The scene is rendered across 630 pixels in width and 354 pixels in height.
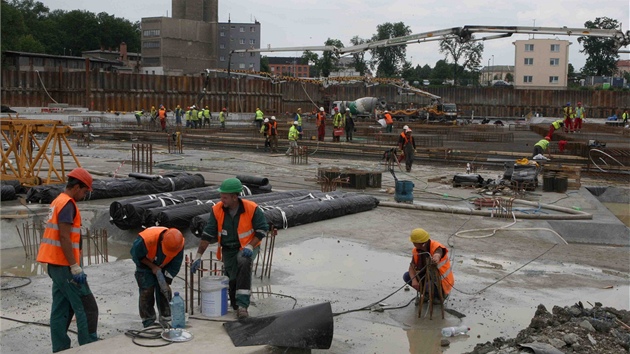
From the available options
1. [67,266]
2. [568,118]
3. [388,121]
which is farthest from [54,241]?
[568,118]

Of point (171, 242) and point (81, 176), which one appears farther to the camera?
point (171, 242)

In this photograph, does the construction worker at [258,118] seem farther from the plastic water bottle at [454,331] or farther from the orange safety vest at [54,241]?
the orange safety vest at [54,241]

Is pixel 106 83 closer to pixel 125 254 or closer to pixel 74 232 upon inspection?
pixel 125 254

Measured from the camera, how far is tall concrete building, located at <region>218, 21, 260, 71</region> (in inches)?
3915

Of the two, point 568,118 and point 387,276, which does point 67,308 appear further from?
point 568,118

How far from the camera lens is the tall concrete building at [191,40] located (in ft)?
287

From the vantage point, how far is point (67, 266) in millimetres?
5809

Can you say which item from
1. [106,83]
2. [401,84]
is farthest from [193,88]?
[401,84]

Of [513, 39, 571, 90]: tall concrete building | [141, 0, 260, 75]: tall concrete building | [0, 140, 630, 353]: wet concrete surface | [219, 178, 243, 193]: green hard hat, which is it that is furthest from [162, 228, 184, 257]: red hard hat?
[513, 39, 571, 90]: tall concrete building

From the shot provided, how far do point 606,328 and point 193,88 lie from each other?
48.1 m

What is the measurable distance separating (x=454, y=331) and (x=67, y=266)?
12.8 ft

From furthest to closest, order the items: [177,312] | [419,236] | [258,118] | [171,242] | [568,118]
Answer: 1. [258,118]
2. [568,118]
3. [419,236]
4. [171,242]
5. [177,312]

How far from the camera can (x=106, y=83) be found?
48250mm

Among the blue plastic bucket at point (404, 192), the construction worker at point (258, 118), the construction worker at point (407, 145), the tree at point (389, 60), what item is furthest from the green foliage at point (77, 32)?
the blue plastic bucket at point (404, 192)
